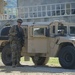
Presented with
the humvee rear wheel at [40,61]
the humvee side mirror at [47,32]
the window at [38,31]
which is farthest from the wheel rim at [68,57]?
the humvee rear wheel at [40,61]

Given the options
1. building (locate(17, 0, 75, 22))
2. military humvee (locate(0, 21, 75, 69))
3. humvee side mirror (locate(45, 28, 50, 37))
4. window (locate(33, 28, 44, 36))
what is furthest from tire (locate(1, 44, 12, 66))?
building (locate(17, 0, 75, 22))

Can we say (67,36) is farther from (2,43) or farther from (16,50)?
(2,43)

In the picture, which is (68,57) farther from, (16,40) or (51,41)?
(16,40)

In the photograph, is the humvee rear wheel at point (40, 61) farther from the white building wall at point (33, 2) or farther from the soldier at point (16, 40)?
the white building wall at point (33, 2)

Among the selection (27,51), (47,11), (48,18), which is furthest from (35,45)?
(47,11)

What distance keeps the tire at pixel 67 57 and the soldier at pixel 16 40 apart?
1584mm

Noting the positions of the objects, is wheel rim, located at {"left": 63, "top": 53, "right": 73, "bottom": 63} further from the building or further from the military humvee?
the building

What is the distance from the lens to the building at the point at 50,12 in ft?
114

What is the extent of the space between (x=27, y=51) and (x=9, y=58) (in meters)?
1.13

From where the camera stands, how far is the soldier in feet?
51.6

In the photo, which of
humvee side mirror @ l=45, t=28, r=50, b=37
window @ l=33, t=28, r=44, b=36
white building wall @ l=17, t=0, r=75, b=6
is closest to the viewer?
humvee side mirror @ l=45, t=28, r=50, b=37

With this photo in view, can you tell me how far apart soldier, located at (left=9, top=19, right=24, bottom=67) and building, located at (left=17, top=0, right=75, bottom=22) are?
18.3 metres

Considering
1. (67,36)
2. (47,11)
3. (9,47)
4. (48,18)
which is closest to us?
(67,36)

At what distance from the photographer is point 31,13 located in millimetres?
38156
